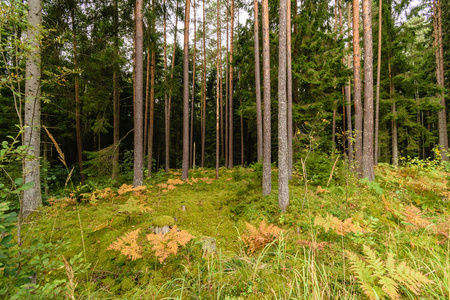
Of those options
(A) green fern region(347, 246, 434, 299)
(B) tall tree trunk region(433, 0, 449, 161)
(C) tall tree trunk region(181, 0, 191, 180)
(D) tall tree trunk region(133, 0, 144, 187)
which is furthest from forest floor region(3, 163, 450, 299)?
(B) tall tree trunk region(433, 0, 449, 161)

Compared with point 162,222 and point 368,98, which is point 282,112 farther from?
point 368,98

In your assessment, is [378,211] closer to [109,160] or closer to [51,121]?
[109,160]

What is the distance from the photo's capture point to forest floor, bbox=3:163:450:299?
1790mm

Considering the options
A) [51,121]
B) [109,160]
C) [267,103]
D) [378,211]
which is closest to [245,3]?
[267,103]

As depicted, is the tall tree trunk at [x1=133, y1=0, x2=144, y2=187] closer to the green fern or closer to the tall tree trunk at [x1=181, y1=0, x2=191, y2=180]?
the tall tree trunk at [x1=181, y1=0, x2=191, y2=180]

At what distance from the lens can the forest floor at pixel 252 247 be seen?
1.79 meters

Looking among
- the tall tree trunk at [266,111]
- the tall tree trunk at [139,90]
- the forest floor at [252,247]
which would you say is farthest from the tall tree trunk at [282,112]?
the tall tree trunk at [139,90]

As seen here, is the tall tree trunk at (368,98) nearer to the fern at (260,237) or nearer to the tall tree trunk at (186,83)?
the fern at (260,237)

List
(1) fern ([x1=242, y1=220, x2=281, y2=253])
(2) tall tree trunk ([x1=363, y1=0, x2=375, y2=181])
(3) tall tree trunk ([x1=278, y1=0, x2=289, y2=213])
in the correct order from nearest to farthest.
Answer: (1) fern ([x1=242, y1=220, x2=281, y2=253]) → (3) tall tree trunk ([x1=278, y1=0, x2=289, y2=213]) → (2) tall tree trunk ([x1=363, y1=0, x2=375, y2=181])

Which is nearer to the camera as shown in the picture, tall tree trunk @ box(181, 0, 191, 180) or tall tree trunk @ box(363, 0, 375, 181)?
tall tree trunk @ box(363, 0, 375, 181)

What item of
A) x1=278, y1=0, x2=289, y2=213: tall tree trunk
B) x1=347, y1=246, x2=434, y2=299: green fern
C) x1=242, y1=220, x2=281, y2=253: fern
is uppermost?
x1=278, y1=0, x2=289, y2=213: tall tree trunk

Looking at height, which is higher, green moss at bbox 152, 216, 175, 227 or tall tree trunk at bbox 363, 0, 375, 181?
tall tree trunk at bbox 363, 0, 375, 181

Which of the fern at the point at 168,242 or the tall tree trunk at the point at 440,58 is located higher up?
the tall tree trunk at the point at 440,58

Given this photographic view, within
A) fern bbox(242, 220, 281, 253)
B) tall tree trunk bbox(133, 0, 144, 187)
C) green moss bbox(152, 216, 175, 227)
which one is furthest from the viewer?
tall tree trunk bbox(133, 0, 144, 187)
